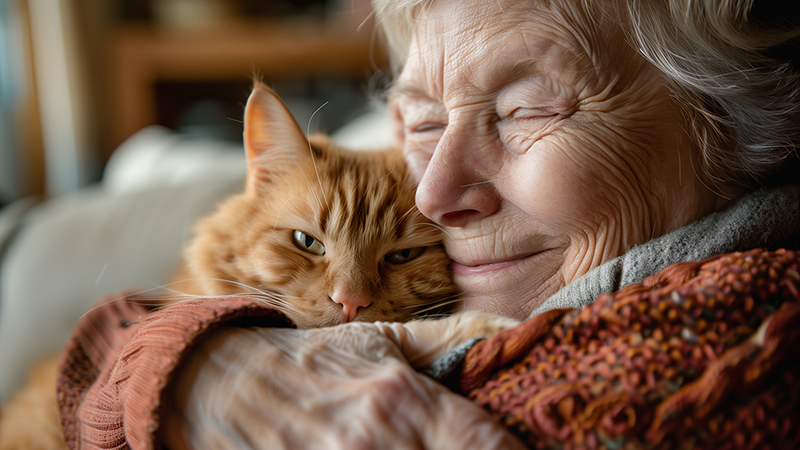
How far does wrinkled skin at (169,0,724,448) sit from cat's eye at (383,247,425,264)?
11 centimetres

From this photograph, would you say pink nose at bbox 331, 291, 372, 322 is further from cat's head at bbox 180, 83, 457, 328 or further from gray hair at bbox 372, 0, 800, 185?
gray hair at bbox 372, 0, 800, 185

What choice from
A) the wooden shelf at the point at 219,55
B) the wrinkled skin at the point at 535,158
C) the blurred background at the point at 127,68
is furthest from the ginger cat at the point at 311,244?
the wooden shelf at the point at 219,55

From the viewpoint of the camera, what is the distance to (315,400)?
798mm

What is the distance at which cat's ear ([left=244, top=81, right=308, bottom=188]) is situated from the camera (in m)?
1.28

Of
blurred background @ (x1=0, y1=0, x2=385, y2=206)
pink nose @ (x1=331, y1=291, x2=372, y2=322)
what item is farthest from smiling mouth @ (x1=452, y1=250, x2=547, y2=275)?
blurred background @ (x1=0, y1=0, x2=385, y2=206)

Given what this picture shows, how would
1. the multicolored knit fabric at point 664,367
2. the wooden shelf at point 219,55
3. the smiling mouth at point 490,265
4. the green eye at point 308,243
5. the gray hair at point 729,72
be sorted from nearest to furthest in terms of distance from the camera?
the multicolored knit fabric at point 664,367, the gray hair at point 729,72, the smiling mouth at point 490,265, the green eye at point 308,243, the wooden shelf at point 219,55

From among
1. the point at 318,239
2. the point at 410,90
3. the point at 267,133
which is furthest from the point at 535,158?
the point at 267,133

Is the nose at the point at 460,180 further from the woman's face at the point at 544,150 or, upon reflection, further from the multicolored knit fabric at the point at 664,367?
the multicolored knit fabric at the point at 664,367

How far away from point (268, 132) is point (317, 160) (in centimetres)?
13

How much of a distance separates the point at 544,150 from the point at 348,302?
48 cm

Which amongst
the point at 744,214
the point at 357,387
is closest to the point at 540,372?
the point at 357,387

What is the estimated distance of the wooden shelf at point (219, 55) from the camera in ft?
14.8

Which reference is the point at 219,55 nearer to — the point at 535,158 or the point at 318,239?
the point at 318,239

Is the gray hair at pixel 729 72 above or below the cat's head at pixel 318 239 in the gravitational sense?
above
